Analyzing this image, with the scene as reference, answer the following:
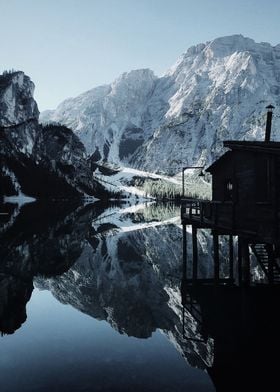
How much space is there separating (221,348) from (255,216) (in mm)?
7340

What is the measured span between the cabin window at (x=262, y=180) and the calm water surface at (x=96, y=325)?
759 centimetres

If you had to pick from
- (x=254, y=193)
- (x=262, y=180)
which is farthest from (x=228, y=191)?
(x=262, y=180)

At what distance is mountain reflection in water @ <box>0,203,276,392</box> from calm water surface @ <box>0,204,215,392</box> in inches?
1.7

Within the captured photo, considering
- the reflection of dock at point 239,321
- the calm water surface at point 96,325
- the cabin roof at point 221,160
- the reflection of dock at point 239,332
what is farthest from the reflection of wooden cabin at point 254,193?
the calm water surface at point 96,325

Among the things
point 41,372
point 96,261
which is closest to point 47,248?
point 96,261

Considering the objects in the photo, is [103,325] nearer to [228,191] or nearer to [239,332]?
[239,332]

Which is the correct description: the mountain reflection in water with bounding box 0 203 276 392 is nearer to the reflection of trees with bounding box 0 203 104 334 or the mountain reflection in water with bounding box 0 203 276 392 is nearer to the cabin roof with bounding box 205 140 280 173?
the reflection of trees with bounding box 0 203 104 334

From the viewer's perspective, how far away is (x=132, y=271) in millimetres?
36469

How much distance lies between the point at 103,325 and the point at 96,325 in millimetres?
391

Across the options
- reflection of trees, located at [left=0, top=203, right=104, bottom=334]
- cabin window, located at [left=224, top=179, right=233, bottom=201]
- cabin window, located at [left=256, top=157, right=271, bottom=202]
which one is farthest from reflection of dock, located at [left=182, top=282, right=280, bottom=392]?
reflection of trees, located at [left=0, top=203, right=104, bottom=334]

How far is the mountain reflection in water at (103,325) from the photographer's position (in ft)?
50.1

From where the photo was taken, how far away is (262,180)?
2188cm

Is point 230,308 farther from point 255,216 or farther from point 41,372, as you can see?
point 41,372

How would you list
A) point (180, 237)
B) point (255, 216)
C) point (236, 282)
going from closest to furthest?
1. point (255, 216)
2. point (236, 282)
3. point (180, 237)
